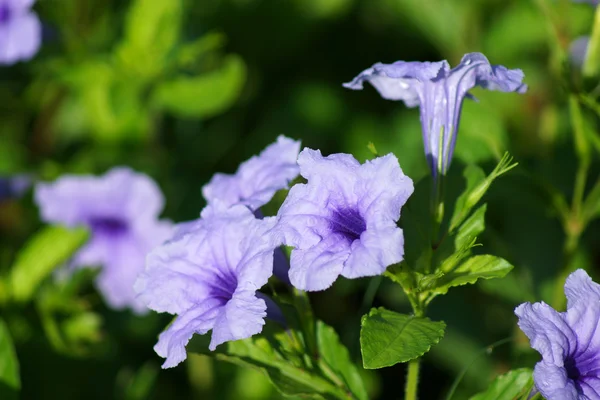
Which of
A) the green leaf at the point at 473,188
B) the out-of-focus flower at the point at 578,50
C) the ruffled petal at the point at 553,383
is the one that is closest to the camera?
the ruffled petal at the point at 553,383

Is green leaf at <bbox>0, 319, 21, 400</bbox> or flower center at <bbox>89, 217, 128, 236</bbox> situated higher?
green leaf at <bbox>0, 319, 21, 400</bbox>

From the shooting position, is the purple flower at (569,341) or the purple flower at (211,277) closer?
the purple flower at (569,341)

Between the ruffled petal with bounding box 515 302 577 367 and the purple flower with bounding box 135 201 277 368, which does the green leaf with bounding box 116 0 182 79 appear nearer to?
the purple flower with bounding box 135 201 277 368

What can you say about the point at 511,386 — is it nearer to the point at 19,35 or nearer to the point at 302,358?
the point at 302,358

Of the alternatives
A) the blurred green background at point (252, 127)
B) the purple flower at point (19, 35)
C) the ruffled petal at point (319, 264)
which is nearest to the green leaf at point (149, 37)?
→ the blurred green background at point (252, 127)

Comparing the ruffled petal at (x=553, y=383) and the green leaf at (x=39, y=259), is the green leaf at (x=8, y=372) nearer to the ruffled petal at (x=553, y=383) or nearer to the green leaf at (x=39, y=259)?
the green leaf at (x=39, y=259)

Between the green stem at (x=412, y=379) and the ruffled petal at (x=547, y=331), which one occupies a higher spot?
the ruffled petal at (x=547, y=331)

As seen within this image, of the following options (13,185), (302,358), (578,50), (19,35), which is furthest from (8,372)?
(578,50)

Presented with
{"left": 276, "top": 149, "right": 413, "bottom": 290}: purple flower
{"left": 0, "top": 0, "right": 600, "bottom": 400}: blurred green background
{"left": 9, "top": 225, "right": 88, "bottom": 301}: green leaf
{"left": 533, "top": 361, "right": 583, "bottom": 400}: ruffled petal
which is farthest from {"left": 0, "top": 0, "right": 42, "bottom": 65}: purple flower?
{"left": 533, "top": 361, "right": 583, "bottom": 400}: ruffled petal
